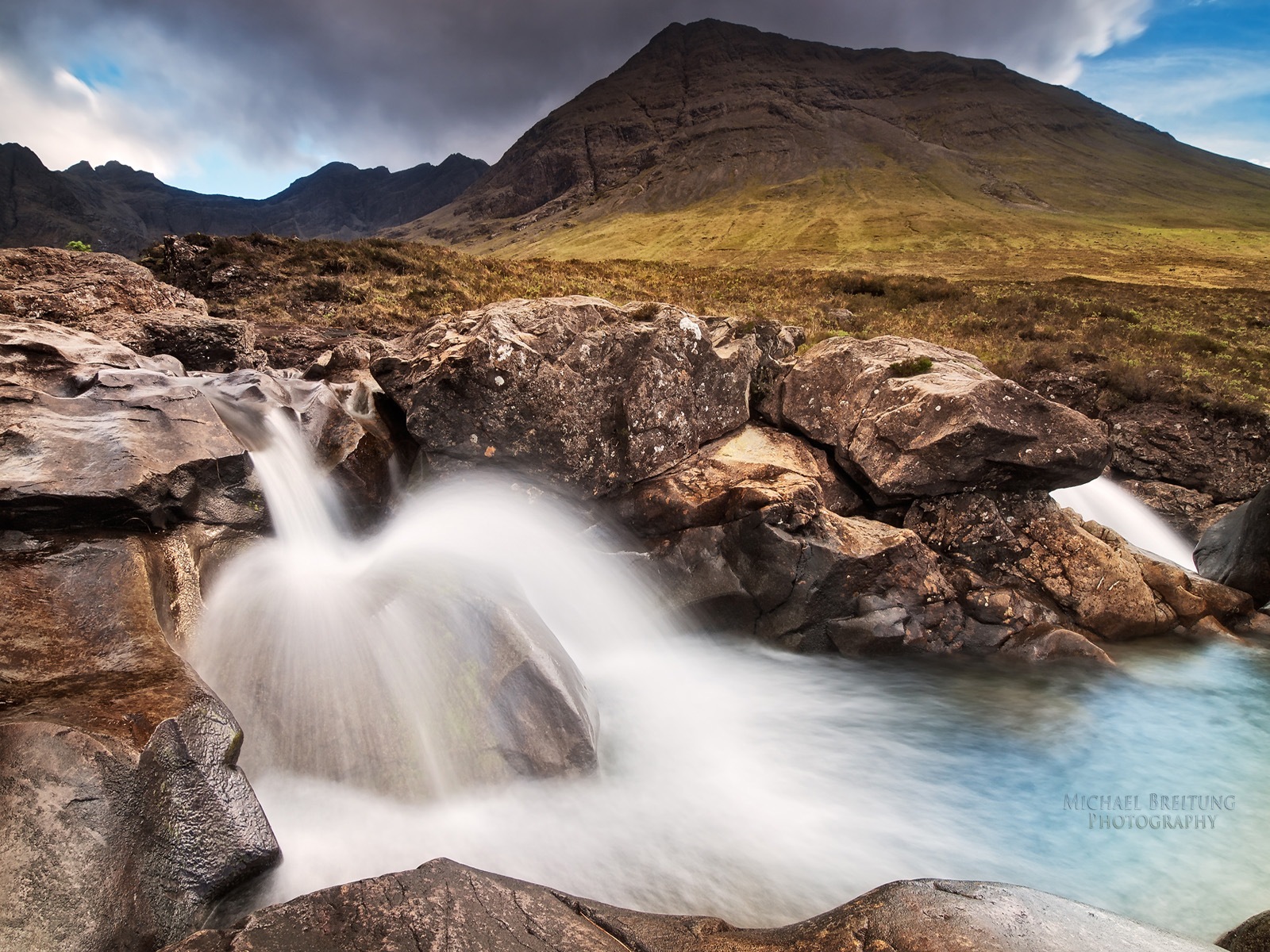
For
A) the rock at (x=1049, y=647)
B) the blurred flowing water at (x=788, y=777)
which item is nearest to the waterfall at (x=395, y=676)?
the blurred flowing water at (x=788, y=777)

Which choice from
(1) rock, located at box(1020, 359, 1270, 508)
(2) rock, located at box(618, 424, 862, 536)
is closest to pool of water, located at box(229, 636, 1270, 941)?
(2) rock, located at box(618, 424, 862, 536)

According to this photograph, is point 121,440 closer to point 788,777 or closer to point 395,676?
point 395,676

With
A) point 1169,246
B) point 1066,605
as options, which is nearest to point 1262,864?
point 1066,605

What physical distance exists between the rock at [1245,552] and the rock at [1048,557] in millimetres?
3033

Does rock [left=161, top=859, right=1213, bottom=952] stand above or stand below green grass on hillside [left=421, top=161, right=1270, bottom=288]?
below

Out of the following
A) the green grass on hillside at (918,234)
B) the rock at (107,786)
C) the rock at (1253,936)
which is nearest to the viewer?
the rock at (107,786)

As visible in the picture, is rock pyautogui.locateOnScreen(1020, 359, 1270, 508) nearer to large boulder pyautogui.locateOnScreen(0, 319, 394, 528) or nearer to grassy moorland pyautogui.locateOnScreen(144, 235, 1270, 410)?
grassy moorland pyautogui.locateOnScreen(144, 235, 1270, 410)

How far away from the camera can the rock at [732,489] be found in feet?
38.5

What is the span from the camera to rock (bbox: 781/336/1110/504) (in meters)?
11.8

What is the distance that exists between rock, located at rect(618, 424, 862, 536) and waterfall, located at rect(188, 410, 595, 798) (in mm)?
3776

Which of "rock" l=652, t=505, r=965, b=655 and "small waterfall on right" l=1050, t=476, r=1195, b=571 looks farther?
"small waterfall on right" l=1050, t=476, r=1195, b=571

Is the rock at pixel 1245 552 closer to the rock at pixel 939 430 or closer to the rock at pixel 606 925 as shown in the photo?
the rock at pixel 939 430

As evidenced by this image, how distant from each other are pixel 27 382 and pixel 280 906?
9470 mm

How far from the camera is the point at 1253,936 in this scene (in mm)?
4934
